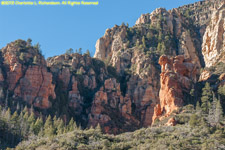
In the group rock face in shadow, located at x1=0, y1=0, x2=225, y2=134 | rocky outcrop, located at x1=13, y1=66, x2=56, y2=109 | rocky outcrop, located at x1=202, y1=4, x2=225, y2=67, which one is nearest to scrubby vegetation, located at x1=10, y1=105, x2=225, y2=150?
rock face in shadow, located at x1=0, y1=0, x2=225, y2=134

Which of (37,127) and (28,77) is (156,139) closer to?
(37,127)

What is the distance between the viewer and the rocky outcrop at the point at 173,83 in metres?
82.6

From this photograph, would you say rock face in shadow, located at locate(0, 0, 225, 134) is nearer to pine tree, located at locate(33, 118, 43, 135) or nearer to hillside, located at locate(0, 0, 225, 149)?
hillside, located at locate(0, 0, 225, 149)

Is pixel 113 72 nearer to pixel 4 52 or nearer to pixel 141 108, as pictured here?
pixel 141 108

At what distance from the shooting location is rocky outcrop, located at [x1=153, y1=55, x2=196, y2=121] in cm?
8261

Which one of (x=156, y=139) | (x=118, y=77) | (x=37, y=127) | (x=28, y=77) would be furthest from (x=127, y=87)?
(x=156, y=139)

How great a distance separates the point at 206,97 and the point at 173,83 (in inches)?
329

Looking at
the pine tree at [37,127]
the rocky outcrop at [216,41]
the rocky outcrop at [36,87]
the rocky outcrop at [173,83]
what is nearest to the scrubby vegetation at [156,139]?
the rocky outcrop at [173,83]

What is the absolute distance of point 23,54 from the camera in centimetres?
11481

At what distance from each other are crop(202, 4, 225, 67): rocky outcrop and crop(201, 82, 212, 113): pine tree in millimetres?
19059

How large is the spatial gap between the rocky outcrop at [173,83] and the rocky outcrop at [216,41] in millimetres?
14711

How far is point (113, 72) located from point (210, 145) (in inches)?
3195

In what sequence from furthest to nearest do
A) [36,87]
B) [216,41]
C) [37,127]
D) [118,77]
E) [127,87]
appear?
[118,77]
[127,87]
[216,41]
[36,87]
[37,127]

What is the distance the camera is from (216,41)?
361 ft
